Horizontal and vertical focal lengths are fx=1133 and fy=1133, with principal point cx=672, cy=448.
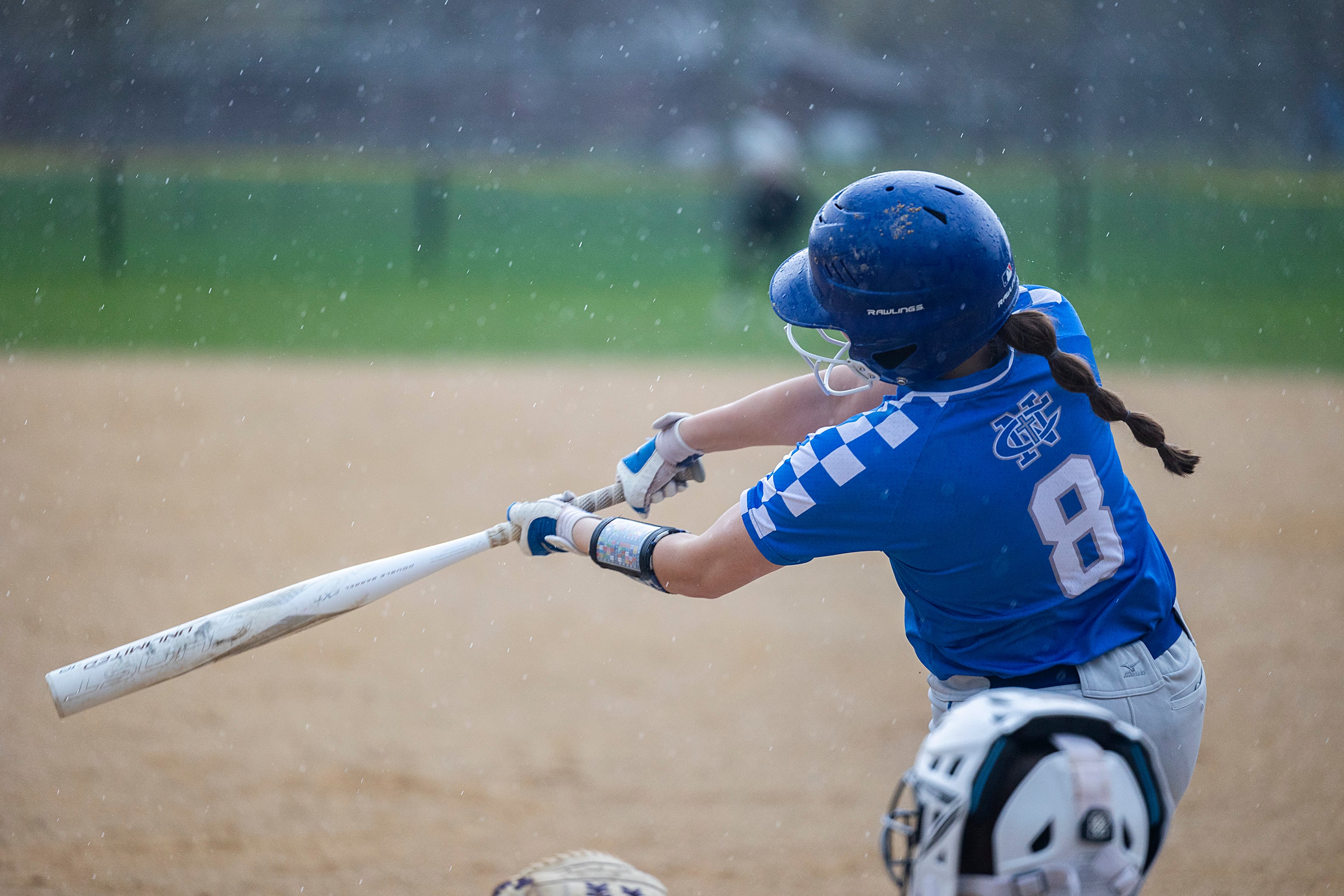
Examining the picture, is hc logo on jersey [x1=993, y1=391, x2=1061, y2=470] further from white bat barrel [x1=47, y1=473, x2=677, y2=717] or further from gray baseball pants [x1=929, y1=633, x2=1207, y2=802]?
white bat barrel [x1=47, y1=473, x2=677, y2=717]

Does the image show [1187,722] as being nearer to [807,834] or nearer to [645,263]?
[807,834]

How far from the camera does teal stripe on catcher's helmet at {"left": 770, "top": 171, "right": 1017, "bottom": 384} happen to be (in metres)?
2.09

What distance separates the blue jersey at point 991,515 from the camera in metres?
2.03

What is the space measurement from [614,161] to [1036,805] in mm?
25164

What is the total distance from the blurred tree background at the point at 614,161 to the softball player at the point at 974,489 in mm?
11591

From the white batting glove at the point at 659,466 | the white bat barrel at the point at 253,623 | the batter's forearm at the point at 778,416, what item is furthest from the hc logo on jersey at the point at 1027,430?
the white bat barrel at the point at 253,623

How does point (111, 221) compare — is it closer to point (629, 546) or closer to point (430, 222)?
point (430, 222)

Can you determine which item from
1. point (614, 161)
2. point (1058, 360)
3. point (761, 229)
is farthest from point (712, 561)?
point (614, 161)

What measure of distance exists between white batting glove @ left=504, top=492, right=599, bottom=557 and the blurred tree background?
36.2ft

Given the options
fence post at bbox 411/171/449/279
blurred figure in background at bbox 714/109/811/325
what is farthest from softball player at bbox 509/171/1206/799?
fence post at bbox 411/171/449/279

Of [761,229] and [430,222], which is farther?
[430,222]

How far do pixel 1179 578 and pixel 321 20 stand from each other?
94.2ft

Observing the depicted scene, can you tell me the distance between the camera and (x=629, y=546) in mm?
2424

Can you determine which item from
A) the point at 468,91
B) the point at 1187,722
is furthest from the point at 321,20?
the point at 1187,722
